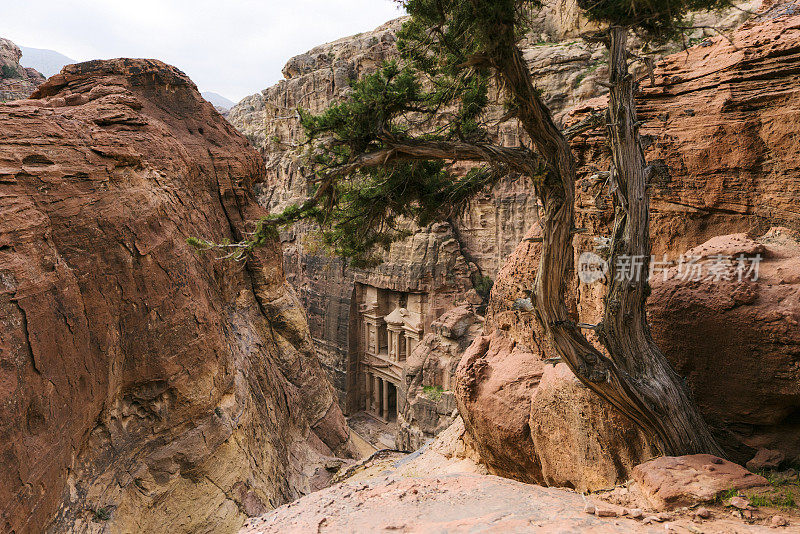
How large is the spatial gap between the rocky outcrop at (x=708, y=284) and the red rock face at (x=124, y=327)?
16.6 feet

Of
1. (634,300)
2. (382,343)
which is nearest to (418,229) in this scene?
(382,343)

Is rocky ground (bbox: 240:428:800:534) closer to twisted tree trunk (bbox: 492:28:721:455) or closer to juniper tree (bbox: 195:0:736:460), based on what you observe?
twisted tree trunk (bbox: 492:28:721:455)

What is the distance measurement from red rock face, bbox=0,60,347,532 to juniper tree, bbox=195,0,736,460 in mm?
2280

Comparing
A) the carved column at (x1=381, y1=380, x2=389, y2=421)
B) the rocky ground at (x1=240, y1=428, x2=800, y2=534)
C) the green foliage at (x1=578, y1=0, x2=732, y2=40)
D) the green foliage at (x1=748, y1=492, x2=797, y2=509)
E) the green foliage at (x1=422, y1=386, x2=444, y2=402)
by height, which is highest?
the green foliage at (x1=578, y1=0, x2=732, y2=40)

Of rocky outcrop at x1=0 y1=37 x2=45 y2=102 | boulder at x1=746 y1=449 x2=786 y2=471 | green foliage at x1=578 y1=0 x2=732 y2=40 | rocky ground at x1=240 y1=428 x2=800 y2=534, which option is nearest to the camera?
rocky ground at x1=240 y1=428 x2=800 y2=534

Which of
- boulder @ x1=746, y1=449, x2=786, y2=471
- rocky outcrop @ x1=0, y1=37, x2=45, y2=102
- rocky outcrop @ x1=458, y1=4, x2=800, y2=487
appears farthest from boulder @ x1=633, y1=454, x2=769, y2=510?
rocky outcrop @ x1=0, y1=37, x2=45, y2=102

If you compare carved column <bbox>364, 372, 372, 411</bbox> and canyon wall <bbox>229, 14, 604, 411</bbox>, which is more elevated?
canyon wall <bbox>229, 14, 604, 411</bbox>

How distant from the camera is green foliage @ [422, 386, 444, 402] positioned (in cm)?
1838

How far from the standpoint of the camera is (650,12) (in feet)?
14.9

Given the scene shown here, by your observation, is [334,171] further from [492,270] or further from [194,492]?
[492,270]

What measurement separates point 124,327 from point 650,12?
8.29m

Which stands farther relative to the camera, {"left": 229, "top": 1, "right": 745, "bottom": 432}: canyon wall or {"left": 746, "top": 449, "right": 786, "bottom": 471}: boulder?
{"left": 229, "top": 1, "right": 745, "bottom": 432}: canyon wall

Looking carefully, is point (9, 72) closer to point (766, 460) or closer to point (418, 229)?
point (418, 229)

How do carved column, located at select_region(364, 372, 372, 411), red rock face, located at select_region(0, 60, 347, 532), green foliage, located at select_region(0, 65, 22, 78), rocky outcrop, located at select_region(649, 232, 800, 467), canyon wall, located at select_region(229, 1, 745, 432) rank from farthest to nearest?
carved column, located at select_region(364, 372, 372, 411) → green foliage, located at select_region(0, 65, 22, 78) → canyon wall, located at select_region(229, 1, 745, 432) → red rock face, located at select_region(0, 60, 347, 532) → rocky outcrop, located at select_region(649, 232, 800, 467)
